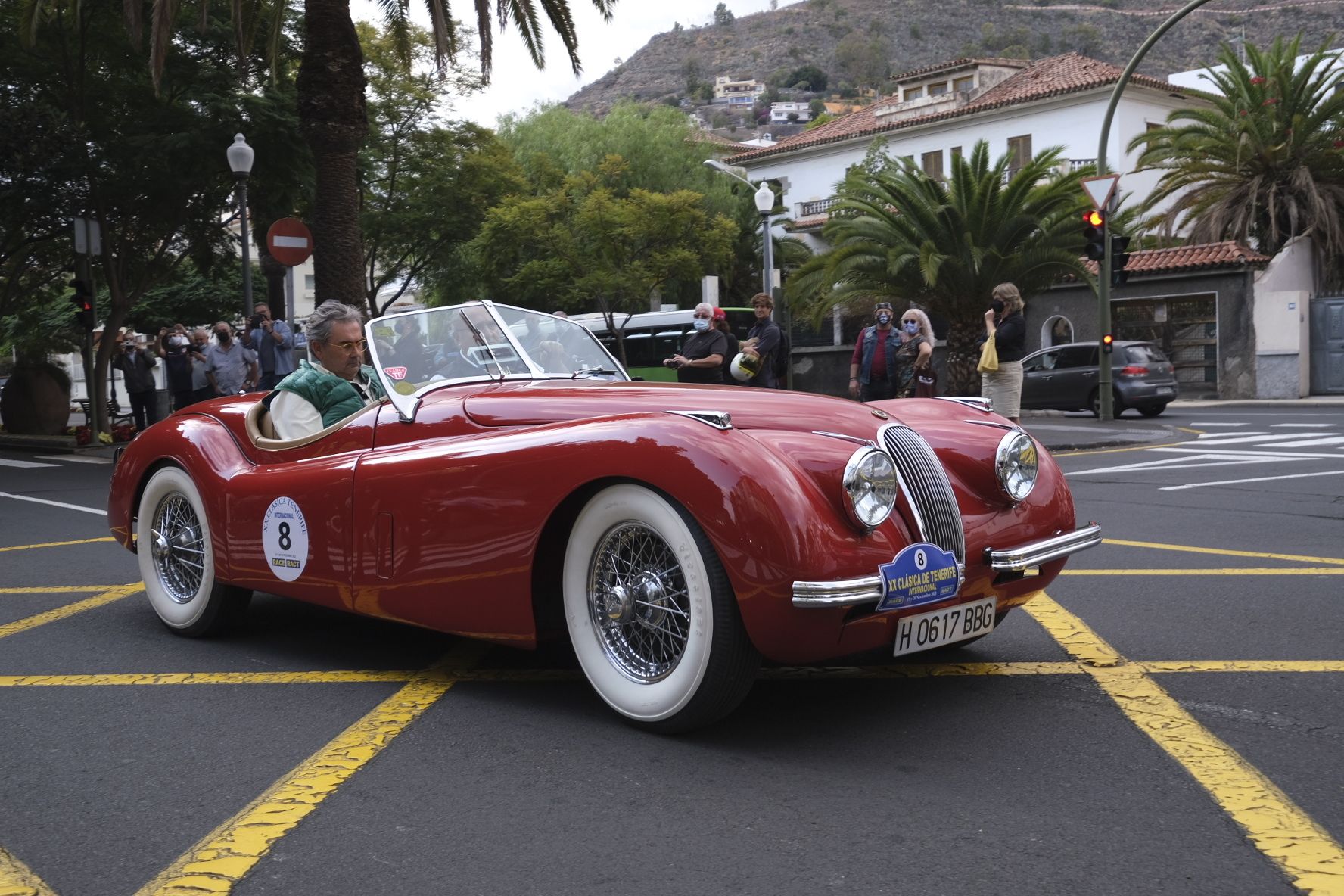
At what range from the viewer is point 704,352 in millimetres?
12383

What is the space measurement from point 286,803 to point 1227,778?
250 centimetres

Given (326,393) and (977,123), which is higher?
(977,123)

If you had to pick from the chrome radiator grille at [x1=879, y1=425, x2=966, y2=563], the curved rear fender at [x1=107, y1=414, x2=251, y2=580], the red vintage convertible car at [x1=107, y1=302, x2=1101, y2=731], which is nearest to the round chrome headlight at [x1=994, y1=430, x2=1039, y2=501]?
the red vintage convertible car at [x1=107, y1=302, x2=1101, y2=731]

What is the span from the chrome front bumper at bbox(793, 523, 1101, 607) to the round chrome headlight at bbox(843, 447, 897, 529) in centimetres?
19

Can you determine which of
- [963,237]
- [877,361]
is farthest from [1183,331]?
[877,361]

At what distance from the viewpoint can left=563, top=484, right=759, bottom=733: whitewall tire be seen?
11.9 ft

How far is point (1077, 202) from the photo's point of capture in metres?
24.6

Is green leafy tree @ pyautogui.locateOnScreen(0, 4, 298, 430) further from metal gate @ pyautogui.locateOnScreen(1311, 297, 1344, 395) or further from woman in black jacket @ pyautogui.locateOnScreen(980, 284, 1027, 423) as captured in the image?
metal gate @ pyautogui.locateOnScreen(1311, 297, 1344, 395)

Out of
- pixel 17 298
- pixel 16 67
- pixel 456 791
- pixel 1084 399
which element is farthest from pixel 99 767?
pixel 17 298

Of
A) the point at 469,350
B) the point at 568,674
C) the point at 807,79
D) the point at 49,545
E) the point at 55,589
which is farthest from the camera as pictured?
the point at 807,79

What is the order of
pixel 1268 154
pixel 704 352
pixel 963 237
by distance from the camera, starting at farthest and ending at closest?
pixel 1268 154, pixel 963 237, pixel 704 352

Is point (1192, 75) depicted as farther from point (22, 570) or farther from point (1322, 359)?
point (22, 570)

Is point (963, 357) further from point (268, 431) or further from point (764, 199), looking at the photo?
point (268, 431)

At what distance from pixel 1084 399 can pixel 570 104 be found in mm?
167426
